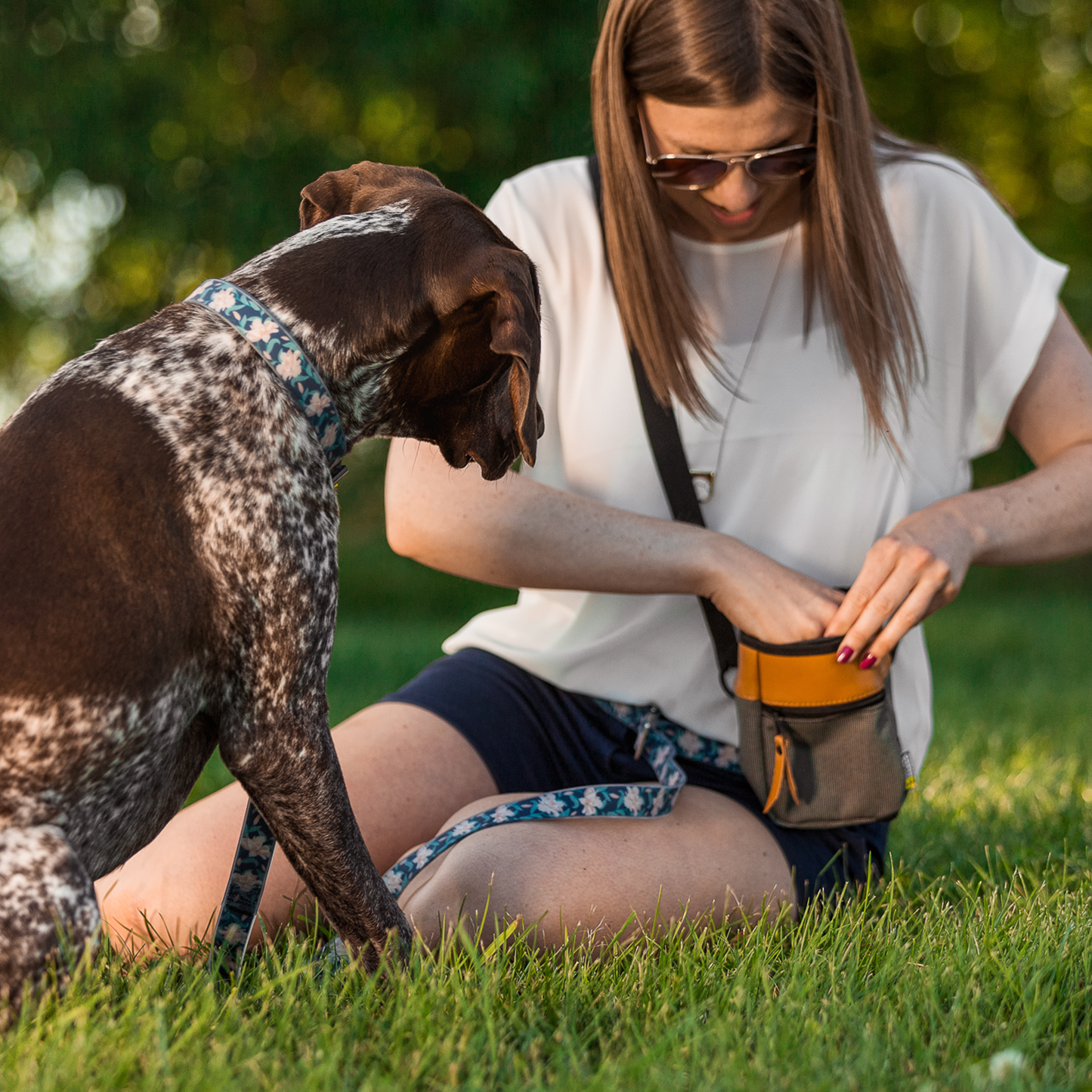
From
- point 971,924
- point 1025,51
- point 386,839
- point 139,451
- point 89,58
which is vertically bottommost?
point 971,924

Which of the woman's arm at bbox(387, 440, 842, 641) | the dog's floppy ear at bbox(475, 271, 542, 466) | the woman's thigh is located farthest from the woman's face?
the woman's thigh

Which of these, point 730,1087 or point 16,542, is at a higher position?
point 16,542

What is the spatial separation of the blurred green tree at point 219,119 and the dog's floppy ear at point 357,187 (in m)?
9.77

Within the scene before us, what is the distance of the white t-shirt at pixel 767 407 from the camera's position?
9.68 ft

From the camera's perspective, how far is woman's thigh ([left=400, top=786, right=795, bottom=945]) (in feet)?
7.97

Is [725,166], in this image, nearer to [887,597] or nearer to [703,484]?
[703,484]

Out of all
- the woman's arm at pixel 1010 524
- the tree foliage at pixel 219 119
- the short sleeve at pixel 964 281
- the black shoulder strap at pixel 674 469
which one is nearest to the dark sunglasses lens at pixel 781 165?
the short sleeve at pixel 964 281

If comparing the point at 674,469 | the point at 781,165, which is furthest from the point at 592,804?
the point at 781,165

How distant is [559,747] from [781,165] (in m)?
1.52

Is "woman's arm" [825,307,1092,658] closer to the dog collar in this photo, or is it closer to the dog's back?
the dog collar

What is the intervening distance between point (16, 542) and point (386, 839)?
1.30 meters

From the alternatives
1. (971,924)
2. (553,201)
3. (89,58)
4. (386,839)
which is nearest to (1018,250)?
(553,201)

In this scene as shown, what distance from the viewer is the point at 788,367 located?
118 inches

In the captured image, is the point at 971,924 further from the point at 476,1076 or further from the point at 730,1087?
the point at 476,1076
